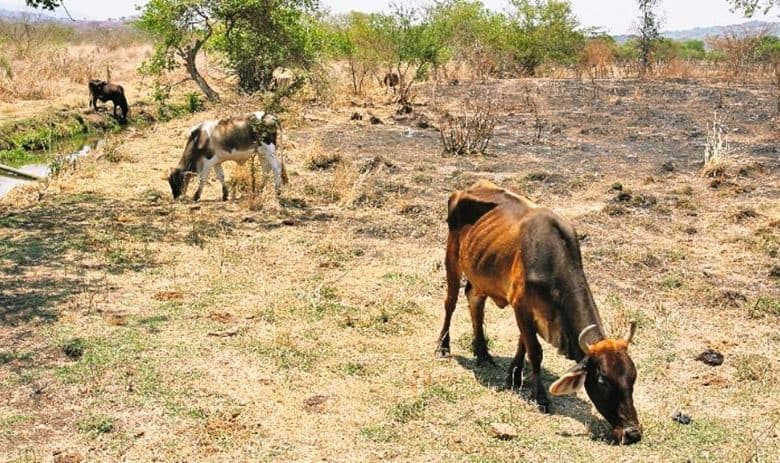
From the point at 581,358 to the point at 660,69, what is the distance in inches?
1030

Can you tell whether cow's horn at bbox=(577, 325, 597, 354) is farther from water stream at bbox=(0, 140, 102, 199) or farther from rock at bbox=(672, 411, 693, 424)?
water stream at bbox=(0, 140, 102, 199)

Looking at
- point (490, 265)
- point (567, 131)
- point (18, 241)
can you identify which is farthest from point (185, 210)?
point (567, 131)

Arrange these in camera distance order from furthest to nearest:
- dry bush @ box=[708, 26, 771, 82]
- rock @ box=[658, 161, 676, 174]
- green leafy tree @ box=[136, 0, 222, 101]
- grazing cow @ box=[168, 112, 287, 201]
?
dry bush @ box=[708, 26, 771, 82] < green leafy tree @ box=[136, 0, 222, 101] < rock @ box=[658, 161, 676, 174] < grazing cow @ box=[168, 112, 287, 201]

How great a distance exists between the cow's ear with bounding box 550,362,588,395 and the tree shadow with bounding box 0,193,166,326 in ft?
14.6

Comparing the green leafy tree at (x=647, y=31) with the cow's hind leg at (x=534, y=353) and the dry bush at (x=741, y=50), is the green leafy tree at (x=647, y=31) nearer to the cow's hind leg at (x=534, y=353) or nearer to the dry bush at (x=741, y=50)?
the dry bush at (x=741, y=50)

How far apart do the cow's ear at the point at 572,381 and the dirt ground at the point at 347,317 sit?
0.42 m

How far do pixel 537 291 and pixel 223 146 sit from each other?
7815 mm

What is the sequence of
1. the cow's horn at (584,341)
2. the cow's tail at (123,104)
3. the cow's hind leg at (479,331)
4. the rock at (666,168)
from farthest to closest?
the cow's tail at (123,104)
the rock at (666,168)
the cow's hind leg at (479,331)
the cow's horn at (584,341)

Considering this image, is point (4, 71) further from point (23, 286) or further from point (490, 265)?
point (490, 265)

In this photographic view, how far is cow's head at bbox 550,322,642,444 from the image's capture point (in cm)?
496

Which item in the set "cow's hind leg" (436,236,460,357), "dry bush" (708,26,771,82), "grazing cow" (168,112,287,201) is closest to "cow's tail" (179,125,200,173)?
"grazing cow" (168,112,287,201)

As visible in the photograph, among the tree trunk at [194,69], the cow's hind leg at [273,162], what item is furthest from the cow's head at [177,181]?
the tree trunk at [194,69]

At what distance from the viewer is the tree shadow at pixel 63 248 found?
299 inches

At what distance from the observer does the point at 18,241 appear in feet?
31.1
